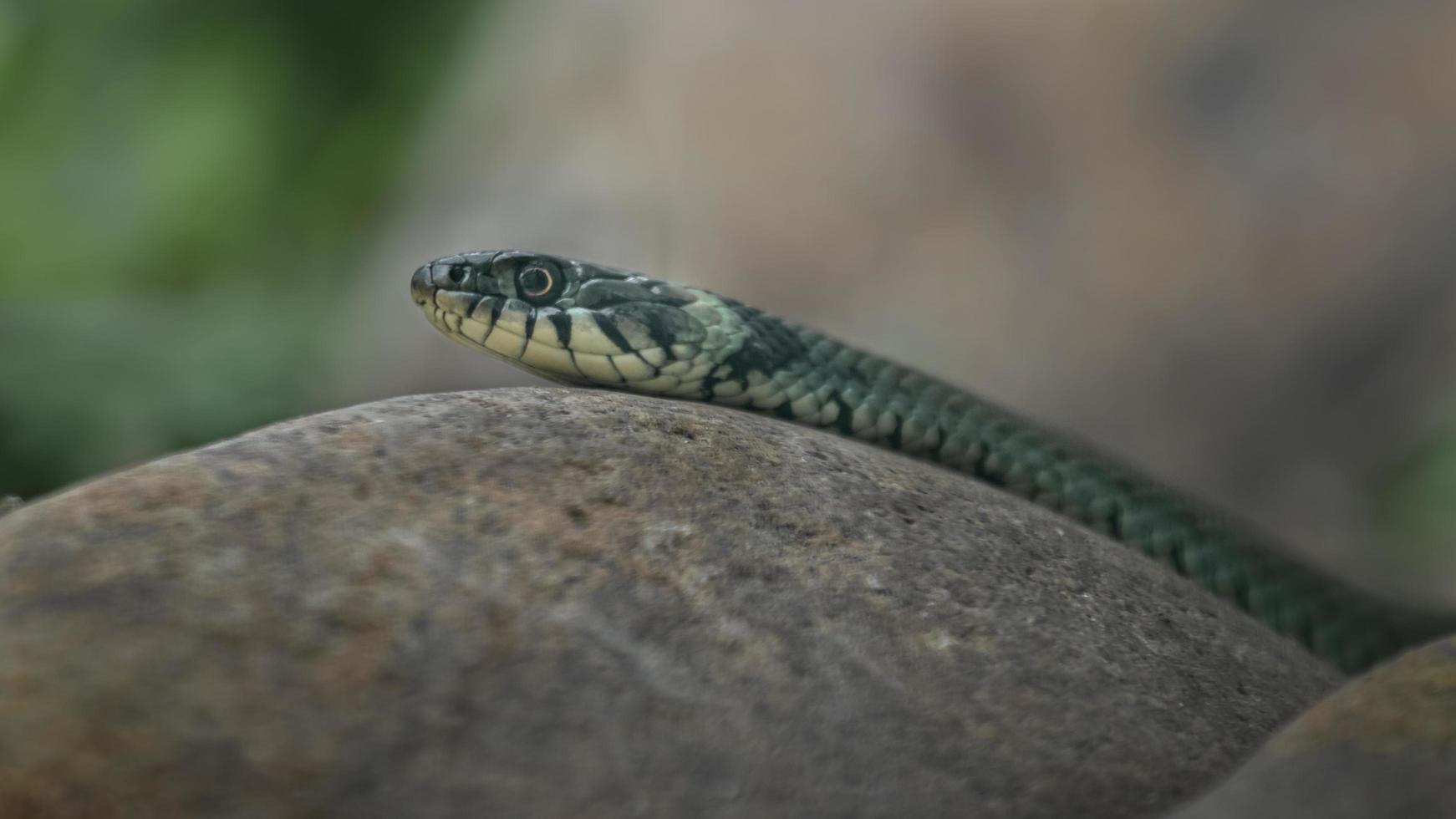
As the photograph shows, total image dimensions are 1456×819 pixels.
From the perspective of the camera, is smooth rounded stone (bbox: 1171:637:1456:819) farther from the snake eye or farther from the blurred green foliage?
the blurred green foliage

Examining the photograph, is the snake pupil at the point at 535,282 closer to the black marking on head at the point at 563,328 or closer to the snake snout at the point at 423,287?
the black marking on head at the point at 563,328

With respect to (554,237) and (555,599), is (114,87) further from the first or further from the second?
(555,599)

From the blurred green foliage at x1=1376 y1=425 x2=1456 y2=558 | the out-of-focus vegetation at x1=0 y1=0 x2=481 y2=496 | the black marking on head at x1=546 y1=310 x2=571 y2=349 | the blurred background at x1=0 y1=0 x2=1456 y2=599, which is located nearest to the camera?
the black marking on head at x1=546 y1=310 x2=571 y2=349

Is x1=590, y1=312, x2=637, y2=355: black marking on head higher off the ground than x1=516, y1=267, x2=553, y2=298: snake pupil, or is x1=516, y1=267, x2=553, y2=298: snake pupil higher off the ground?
x1=516, y1=267, x2=553, y2=298: snake pupil

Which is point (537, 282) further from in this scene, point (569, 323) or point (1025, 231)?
point (1025, 231)

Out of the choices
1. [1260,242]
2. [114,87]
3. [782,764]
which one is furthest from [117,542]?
[114,87]

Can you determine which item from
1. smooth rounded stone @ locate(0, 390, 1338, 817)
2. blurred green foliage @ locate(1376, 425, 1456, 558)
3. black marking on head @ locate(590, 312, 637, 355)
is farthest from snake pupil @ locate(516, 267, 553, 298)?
blurred green foliage @ locate(1376, 425, 1456, 558)
